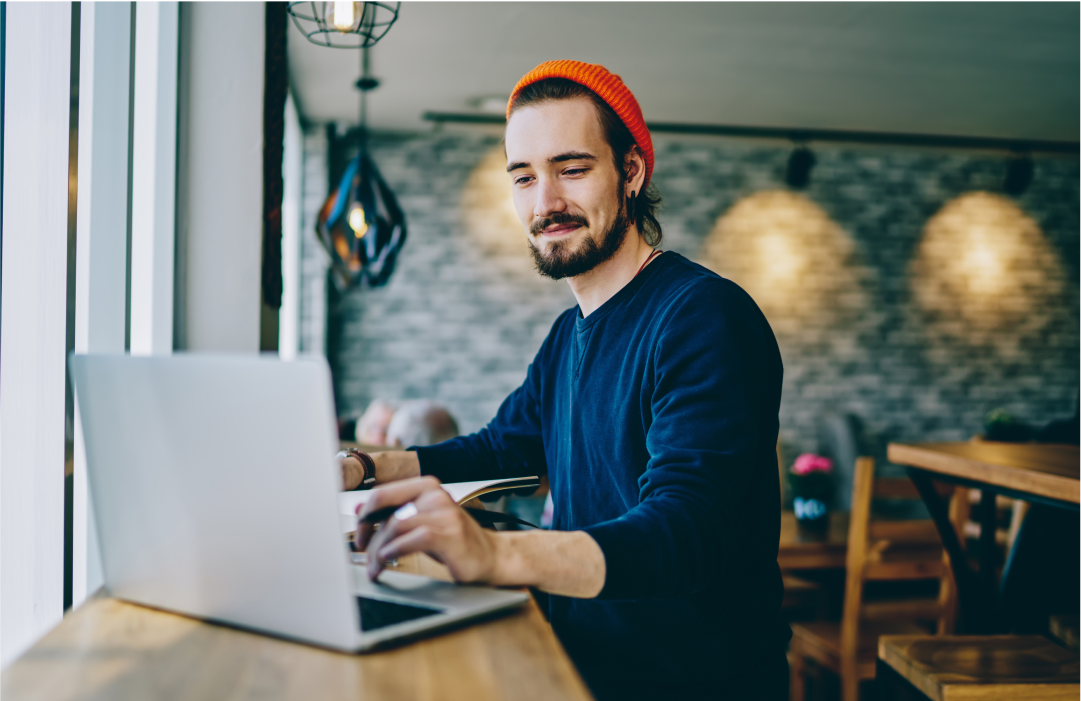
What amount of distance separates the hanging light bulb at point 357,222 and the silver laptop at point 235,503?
2.09 metres

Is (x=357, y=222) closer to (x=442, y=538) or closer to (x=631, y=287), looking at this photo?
(x=631, y=287)

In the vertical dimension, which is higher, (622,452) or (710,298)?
(710,298)

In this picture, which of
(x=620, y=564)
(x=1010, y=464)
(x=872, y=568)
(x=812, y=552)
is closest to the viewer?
(x=620, y=564)

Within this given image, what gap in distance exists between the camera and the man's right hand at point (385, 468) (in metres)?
1.04

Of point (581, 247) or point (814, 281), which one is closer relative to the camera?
point (581, 247)

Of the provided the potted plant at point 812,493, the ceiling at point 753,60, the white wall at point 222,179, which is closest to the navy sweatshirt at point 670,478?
the white wall at point 222,179

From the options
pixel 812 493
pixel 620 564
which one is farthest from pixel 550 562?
pixel 812 493

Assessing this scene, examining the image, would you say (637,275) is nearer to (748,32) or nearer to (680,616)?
(680,616)

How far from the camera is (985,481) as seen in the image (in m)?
1.67

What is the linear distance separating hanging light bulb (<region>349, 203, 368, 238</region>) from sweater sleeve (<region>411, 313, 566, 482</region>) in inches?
62.0

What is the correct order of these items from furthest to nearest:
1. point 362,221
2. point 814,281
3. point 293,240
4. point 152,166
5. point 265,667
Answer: point 814,281 < point 293,240 < point 362,221 < point 152,166 < point 265,667

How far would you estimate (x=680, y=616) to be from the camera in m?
0.94

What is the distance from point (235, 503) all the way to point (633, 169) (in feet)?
2.70

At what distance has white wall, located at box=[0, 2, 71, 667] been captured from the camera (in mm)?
943
